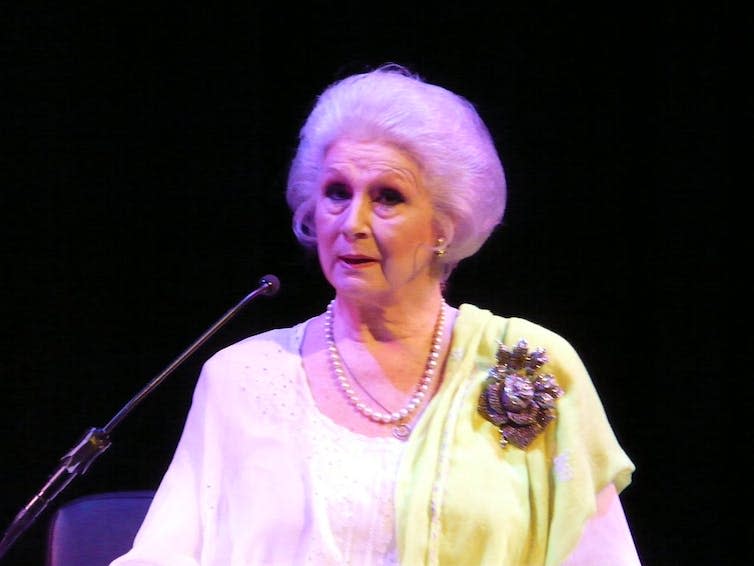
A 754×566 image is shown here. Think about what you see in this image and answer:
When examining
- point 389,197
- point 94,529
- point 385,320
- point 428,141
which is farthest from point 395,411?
point 94,529

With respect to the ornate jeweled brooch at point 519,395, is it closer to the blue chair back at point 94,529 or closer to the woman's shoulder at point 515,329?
the woman's shoulder at point 515,329

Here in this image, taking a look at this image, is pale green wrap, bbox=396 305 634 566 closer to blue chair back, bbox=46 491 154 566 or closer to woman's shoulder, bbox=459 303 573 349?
woman's shoulder, bbox=459 303 573 349

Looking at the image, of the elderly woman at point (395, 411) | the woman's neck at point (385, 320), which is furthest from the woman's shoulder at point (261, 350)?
the woman's neck at point (385, 320)

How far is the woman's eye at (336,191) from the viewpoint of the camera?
6.10 ft

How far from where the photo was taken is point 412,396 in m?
1.88

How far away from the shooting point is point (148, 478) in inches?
106

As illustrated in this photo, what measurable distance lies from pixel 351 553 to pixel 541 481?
0.36 m

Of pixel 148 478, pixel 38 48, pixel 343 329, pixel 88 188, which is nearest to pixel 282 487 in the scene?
pixel 343 329

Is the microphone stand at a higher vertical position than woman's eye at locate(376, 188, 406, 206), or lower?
lower

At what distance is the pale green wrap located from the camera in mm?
1700

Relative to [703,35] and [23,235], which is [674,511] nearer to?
[703,35]

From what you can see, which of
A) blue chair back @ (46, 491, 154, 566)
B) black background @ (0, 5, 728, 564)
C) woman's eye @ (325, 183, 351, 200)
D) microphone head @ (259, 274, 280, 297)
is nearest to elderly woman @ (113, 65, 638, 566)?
woman's eye @ (325, 183, 351, 200)

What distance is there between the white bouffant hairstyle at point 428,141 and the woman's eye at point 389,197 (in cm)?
6

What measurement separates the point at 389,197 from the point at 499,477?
21.4 inches
